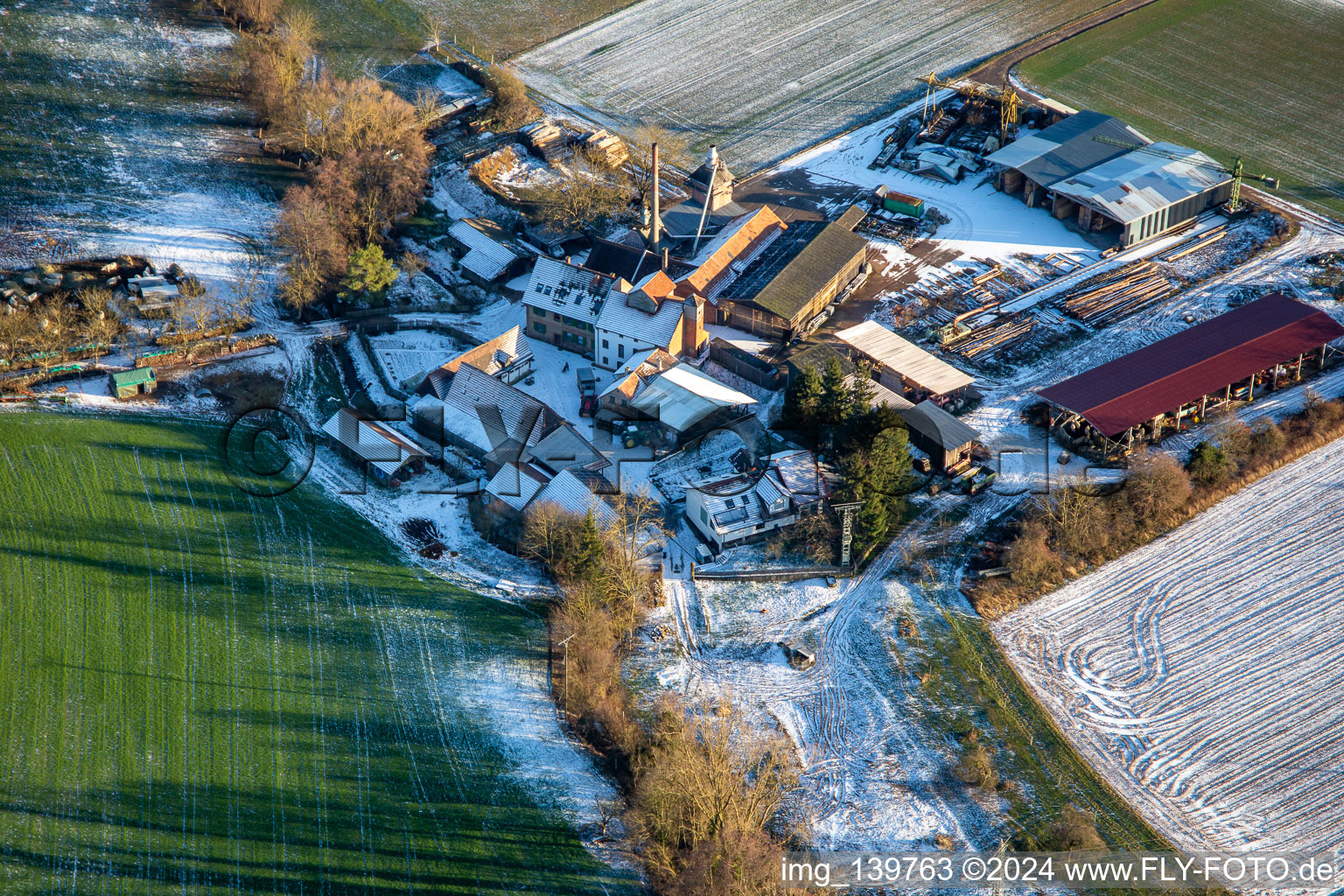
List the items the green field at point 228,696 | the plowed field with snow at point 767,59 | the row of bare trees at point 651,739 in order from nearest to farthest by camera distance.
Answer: the row of bare trees at point 651,739 → the green field at point 228,696 → the plowed field with snow at point 767,59

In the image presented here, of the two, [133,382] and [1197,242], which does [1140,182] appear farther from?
[133,382]


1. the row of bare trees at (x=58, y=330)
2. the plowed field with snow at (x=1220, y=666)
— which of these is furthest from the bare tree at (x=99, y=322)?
the plowed field with snow at (x=1220, y=666)

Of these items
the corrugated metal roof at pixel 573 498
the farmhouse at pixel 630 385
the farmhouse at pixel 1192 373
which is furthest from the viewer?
the farmhouse at pixel 630 385

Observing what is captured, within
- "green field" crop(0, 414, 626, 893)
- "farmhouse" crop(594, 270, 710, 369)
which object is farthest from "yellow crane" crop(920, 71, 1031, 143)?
"green field" crop(0, 414, 626, 893)

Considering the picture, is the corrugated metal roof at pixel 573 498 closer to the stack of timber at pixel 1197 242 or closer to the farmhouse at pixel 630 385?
the farmhouse at pixel 630 385

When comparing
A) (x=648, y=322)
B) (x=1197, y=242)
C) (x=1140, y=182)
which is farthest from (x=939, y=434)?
(x=1140, y=182)

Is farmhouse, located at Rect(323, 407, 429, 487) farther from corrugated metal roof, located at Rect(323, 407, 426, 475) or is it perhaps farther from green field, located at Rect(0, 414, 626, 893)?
green field, located at Rect(0, 414, 626, 893)
